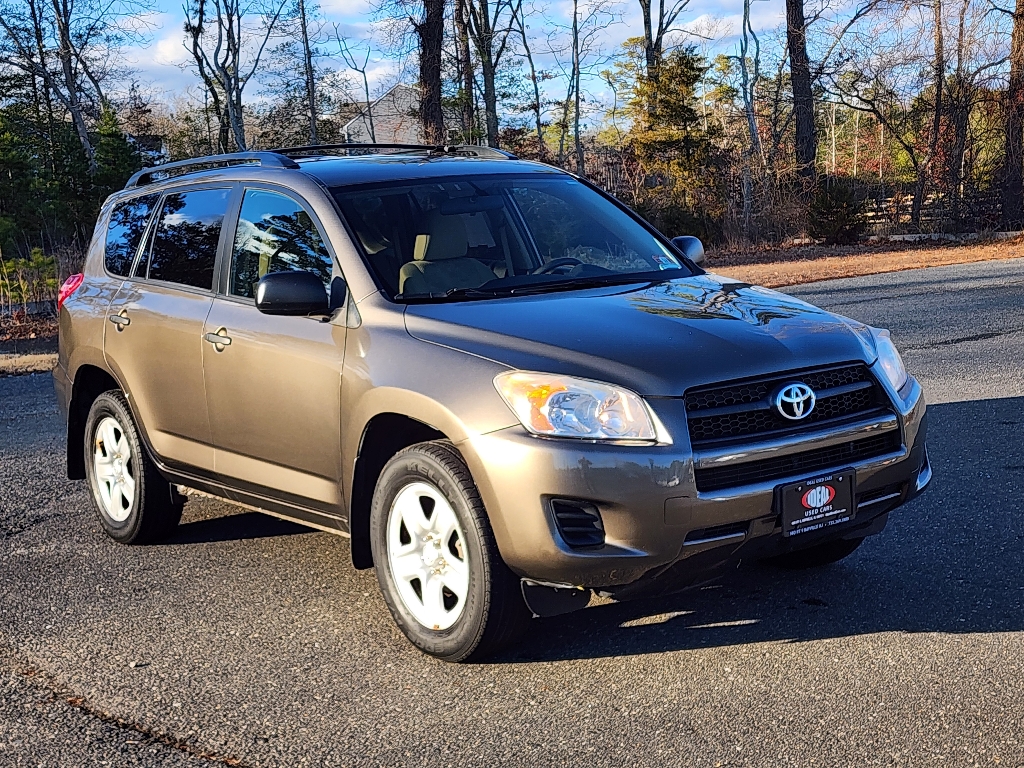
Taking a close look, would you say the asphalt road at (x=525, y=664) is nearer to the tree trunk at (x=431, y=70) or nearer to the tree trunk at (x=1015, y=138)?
the tree trunk at (x=431, y=70)

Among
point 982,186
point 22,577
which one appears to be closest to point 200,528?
point 22,577

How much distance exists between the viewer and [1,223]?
24422 millimetres

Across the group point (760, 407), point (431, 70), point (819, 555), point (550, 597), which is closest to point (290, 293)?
point (550, 597)

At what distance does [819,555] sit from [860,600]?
424 millimetres

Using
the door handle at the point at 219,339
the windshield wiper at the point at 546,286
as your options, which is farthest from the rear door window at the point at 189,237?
the windshield wiper at the point at 546,286

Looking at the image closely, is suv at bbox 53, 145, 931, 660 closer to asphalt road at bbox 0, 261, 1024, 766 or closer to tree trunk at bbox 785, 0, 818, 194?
asphalt road at bbox 0, 261, 1024, 766

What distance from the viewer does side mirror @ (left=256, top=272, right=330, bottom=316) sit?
4449 millimetres

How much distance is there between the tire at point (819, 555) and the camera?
16.1 ft

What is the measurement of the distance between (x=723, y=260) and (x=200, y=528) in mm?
20739

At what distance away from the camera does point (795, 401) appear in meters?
3.90

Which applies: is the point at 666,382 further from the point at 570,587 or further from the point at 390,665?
the point at 390,665

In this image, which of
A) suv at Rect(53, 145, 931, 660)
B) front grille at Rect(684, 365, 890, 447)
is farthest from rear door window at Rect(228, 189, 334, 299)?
front grille at Rect(684, 365, 890, 447)

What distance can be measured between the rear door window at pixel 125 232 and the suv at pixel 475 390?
0.04m

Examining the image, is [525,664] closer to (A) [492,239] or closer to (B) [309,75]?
(A) [492,239]
